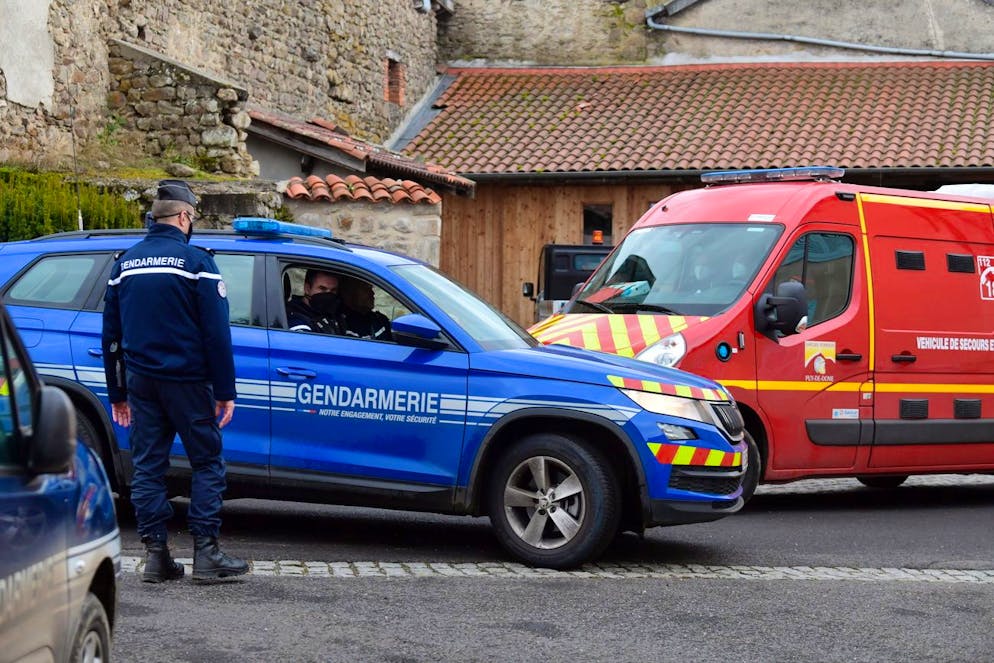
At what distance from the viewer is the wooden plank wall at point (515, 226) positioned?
2534cm

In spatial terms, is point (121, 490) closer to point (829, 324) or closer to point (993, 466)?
point (829, 324)

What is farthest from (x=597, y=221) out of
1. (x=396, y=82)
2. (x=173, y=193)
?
(x=173, y=193)

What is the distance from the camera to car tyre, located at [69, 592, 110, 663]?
13.1 feet

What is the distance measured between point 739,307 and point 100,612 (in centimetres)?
664

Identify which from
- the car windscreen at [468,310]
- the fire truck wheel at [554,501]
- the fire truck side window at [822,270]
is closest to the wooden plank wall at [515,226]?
the fire truck side window at [822,270]

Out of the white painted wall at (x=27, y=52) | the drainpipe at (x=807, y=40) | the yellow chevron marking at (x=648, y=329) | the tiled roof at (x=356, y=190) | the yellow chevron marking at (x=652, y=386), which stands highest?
the drainpipe at (x=807, y=40)

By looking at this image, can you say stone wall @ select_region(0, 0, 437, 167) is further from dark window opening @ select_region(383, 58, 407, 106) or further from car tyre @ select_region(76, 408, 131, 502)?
car tyre @ select_region(76, 408, 131, 502)

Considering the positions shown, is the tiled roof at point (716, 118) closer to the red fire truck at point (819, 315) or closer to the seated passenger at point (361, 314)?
the red fire truck at point (819, 315)

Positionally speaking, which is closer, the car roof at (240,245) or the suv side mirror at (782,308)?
the car roof at (240,245)

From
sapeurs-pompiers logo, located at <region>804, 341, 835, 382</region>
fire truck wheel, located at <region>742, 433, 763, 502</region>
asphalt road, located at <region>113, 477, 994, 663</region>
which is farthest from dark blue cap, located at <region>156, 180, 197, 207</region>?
sapeurs-pompiers logo, located at <region>804, 341, 835, 382</region>

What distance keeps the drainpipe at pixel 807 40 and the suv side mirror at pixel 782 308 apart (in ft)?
62.7

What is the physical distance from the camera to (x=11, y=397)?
382 centimetres

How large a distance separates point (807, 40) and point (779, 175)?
1796 centimetres

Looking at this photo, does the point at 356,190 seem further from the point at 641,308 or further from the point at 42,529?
the point at 42,529
